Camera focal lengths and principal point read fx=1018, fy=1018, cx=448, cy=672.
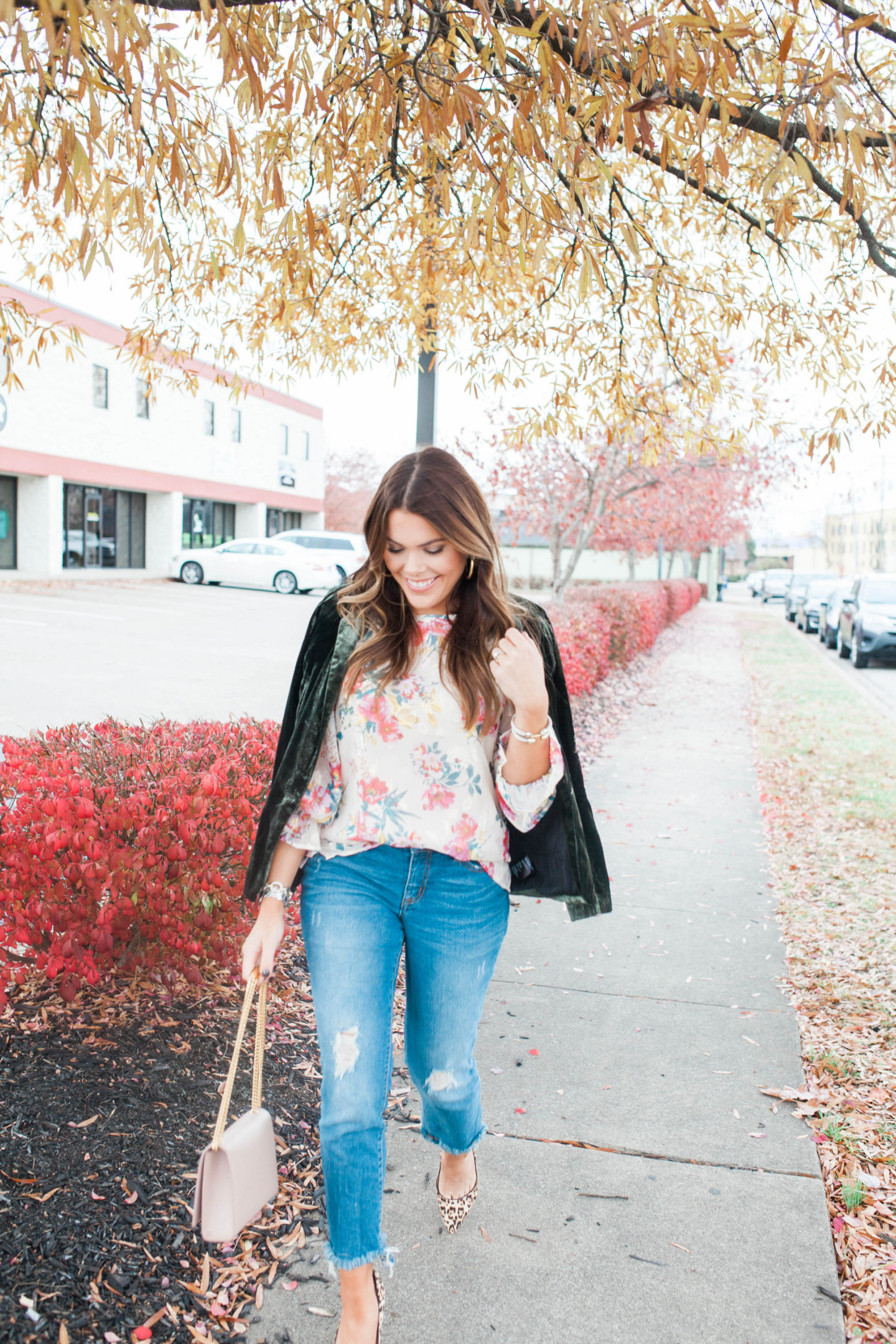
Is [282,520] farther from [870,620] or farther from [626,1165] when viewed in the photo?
[626,1165]

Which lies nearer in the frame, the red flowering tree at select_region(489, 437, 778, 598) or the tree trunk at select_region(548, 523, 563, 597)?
the red flowering tree at select_region(489, 437, 778, 598)

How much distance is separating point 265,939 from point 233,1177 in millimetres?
458

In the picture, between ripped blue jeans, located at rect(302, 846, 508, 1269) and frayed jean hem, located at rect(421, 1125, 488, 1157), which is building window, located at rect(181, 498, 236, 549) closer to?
frayed jean hem, located at rect(421, 1125, 488, 1157)

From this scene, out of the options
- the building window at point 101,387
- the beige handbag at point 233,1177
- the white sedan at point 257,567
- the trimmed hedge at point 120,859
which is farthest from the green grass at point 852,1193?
the building window at point 101,387

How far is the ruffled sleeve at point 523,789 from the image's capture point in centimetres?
222

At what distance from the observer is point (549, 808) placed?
94.6 inches

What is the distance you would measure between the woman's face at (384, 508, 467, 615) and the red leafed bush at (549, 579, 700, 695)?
3.72m

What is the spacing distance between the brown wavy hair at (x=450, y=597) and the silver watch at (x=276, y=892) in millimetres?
474

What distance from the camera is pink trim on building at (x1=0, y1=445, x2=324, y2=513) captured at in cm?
2519

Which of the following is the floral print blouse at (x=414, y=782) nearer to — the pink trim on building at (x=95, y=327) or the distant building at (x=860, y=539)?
the pink trim on building at (x=95, y=327)

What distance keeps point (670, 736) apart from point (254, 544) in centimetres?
2095

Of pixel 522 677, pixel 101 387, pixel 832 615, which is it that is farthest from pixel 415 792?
A: pixel 101 387

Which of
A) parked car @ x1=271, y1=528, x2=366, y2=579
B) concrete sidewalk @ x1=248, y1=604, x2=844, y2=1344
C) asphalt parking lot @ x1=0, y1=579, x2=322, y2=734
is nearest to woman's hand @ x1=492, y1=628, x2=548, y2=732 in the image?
concrete sidewalk @ x1=248, y1=604, x2=844, y2=1344

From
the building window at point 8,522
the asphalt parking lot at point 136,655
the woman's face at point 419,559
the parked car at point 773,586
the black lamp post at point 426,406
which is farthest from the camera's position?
the parked car at point 773,586
